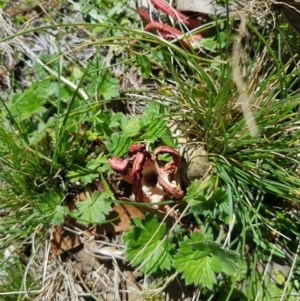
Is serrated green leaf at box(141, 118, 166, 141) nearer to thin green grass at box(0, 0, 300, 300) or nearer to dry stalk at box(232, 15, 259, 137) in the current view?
thin green grass at box(0, 0, 300, 300)

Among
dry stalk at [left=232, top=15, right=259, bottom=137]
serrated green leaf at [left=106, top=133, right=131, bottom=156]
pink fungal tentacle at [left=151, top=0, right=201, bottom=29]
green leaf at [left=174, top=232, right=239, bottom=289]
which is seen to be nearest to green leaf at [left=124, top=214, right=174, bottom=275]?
green leaf at [left=174, top=232, right=239, bottom=289]

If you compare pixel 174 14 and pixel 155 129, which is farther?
pixel 174 14

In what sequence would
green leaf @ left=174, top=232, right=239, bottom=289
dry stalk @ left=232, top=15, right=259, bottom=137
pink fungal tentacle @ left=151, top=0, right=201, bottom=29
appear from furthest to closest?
pink fungal tentacle @ left=151, top=0, right=201, bottom=29 < green leaf @ left=174, top=232, right=239, bottom=289 < dry stalk @ left=232, top=15, right=259, bottom=137

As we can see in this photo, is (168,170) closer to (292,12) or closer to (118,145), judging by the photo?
(118,145)

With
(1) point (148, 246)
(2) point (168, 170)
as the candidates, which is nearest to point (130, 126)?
(2) point (168, 170)

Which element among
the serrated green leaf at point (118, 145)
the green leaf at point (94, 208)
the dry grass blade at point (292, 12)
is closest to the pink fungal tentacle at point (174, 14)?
the dry grass blade at point (292, 12)

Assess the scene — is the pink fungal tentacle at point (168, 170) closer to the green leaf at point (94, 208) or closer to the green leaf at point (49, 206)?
the green leaf at point (94, 208)

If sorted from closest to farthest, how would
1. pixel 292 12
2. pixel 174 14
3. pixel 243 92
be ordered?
pixel 243 92
pixel 292 12
pixel 174 14
